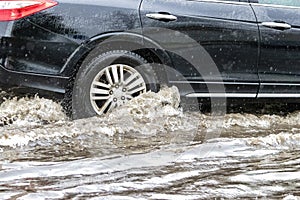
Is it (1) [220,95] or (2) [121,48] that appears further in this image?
(1) [220,95]

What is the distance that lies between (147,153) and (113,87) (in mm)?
950

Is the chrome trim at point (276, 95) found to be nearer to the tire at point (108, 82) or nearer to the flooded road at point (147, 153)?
the flooded road at point (147, 153)

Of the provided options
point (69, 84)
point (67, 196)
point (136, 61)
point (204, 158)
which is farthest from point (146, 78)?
point (67, 196)

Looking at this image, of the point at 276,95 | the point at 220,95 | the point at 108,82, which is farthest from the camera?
the point at 276,95

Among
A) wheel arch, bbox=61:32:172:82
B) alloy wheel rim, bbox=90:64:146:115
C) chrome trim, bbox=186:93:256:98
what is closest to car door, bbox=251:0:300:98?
chrome trim, bbox=186:93:256:98

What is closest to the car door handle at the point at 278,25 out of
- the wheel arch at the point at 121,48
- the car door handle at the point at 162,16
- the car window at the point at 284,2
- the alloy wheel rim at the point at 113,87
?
the car window at the point at 284,2

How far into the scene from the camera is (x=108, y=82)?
5723 millimetres

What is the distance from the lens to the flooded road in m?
4.12

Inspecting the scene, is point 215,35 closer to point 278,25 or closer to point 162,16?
point 162,16

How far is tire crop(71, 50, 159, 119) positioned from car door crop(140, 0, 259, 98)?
28cm

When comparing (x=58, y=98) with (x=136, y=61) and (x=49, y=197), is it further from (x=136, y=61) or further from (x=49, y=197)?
(x=49, y=197)

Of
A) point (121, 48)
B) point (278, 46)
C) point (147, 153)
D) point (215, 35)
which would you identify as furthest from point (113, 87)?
point (278, 46)

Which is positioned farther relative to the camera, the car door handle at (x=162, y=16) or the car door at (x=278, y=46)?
the car door at (x=278, y=46)

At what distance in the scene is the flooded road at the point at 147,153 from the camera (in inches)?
162
